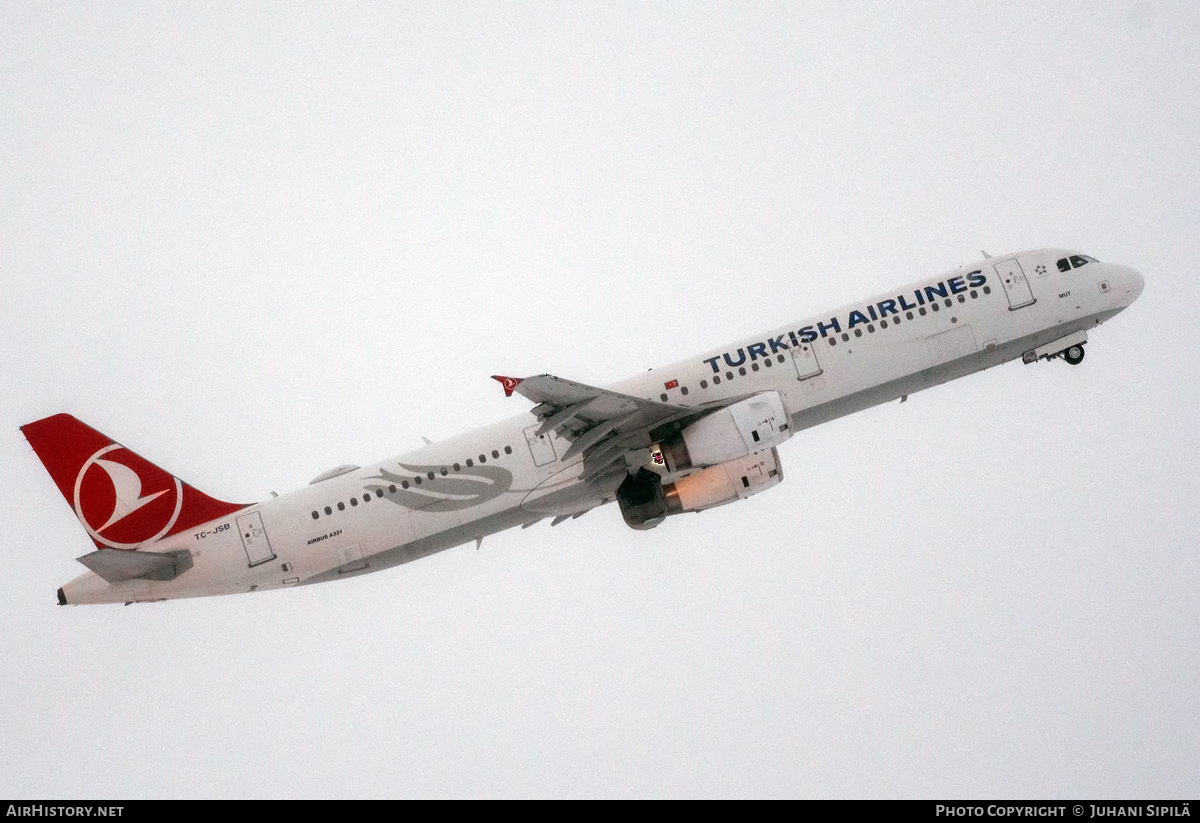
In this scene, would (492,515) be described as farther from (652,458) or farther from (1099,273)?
(1099,273)

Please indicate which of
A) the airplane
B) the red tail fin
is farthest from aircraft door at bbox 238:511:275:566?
the red tail fin

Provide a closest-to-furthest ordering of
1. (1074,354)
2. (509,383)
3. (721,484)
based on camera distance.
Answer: (509,383)
(721,484)
(1074,354)

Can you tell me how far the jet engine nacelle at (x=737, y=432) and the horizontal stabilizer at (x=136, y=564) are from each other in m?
18.5

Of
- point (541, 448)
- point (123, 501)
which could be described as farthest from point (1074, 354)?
point (123, 501)

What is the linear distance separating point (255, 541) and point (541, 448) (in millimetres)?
10954

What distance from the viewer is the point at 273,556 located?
48156mm

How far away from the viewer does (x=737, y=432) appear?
45.6 m

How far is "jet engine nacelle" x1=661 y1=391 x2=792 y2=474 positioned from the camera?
45.5m

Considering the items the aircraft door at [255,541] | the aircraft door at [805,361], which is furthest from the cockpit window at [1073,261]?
the aircraft door at [255,541]

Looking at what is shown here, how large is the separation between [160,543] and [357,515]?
730 centimetres

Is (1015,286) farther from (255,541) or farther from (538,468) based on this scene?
(255,541)

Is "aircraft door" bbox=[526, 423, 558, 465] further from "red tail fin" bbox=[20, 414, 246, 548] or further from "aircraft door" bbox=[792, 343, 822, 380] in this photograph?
"red tail fin" bbox=[20, 414, 246, 548]
